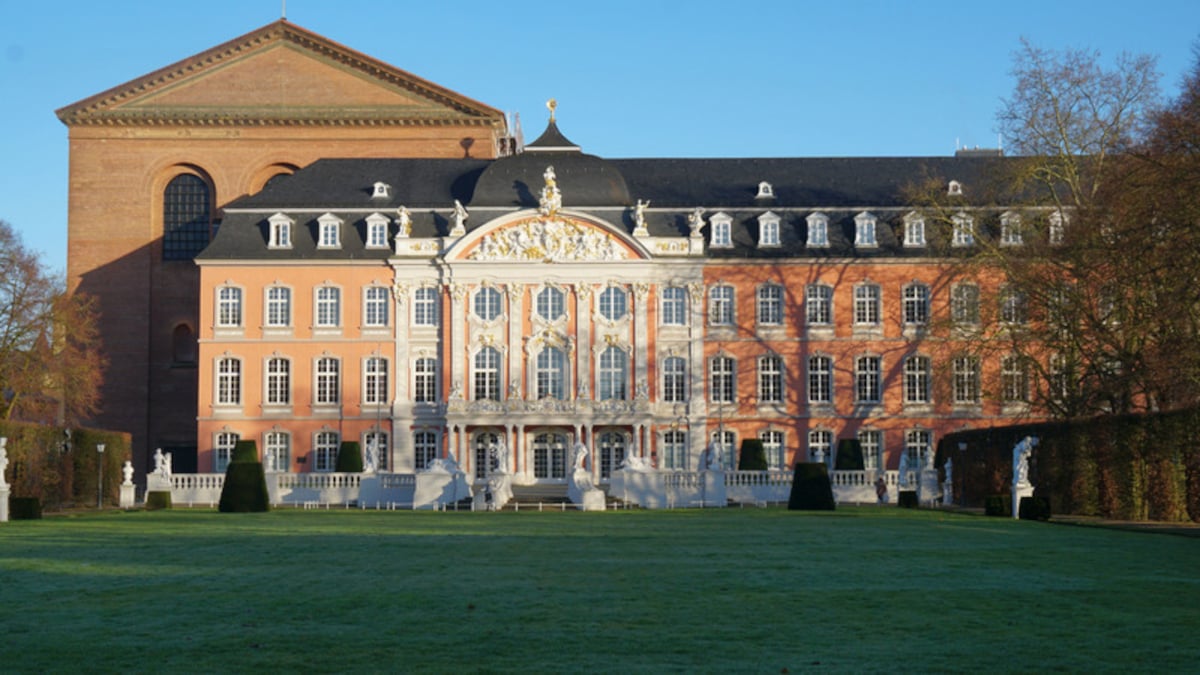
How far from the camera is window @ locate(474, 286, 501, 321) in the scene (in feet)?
188

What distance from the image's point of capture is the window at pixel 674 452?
56938mm

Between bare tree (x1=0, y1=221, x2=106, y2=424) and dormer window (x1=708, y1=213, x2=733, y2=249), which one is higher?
dormer window (x1=708, y1=213, x2=733, y2=249)

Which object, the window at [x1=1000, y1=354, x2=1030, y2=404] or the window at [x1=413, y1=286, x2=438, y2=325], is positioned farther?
the window at [x1=413, y1=286, x2=438, y2=325]

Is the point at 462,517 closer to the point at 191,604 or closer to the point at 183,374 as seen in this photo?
the point at 191,604

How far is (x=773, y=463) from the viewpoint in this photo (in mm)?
57625

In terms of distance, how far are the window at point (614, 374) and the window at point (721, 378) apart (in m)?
3.38

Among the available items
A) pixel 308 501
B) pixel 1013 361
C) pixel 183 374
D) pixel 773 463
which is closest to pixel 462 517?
pixel 308 501

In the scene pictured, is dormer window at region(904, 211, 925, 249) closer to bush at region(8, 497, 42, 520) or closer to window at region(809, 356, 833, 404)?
window at region(809, 356, 833, 404)

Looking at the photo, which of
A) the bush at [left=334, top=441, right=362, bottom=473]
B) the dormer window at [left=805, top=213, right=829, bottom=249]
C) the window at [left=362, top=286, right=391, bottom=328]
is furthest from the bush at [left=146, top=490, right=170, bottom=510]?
the dormer window at [left=805, top=213, right=829, bottom=249]

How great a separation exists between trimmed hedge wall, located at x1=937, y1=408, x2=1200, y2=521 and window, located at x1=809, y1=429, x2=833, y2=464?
1290cm

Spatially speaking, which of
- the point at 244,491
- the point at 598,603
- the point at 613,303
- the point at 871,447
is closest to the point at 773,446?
the point at 871,447

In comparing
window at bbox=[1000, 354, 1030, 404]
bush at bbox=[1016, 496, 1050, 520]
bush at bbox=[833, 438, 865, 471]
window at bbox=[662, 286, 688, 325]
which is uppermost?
window at bbox=[662, 286, 688, 325]

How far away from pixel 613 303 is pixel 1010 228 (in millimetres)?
16539

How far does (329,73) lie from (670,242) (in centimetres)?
1788
